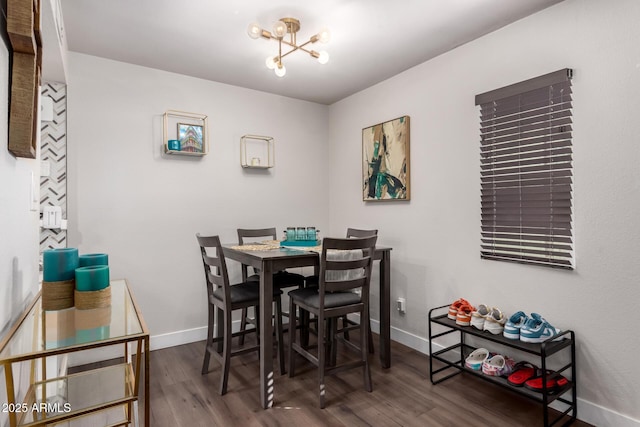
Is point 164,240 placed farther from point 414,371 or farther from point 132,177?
point 414,371

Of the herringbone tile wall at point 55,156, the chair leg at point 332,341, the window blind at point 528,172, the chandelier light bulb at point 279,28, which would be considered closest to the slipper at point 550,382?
the window blind at point 528,172

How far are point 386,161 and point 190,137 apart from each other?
5.77ft

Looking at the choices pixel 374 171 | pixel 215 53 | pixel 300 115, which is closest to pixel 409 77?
pixel 374 171

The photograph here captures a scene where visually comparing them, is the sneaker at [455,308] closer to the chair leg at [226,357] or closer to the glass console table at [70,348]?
the chair leg at [226,357]

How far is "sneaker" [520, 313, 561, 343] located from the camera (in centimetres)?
200

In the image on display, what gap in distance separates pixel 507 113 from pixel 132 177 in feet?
9.38

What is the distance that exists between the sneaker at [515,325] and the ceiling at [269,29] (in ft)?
6.05

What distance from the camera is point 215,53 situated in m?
2.78

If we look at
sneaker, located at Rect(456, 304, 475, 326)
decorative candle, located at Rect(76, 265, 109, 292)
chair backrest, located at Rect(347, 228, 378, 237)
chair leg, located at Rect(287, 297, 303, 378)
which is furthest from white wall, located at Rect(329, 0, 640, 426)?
decorative candle, located at Rect(76, 265, 109, 292)

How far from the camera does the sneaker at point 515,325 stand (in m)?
2.10

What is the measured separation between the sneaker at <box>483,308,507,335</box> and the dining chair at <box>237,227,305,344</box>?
140 cm

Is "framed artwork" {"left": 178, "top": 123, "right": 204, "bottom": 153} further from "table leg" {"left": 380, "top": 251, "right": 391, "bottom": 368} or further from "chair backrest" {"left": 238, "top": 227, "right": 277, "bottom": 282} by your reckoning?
"table leg" {"left": 380, "top": 251, "right": 391, "bottom": 368}

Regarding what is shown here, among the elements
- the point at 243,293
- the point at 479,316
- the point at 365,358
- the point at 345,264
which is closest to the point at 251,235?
the point at 243,293

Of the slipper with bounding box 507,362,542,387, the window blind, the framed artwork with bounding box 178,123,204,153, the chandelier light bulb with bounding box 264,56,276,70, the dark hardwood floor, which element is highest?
the chandelier light bulb with bounding box 264,56,276,70
